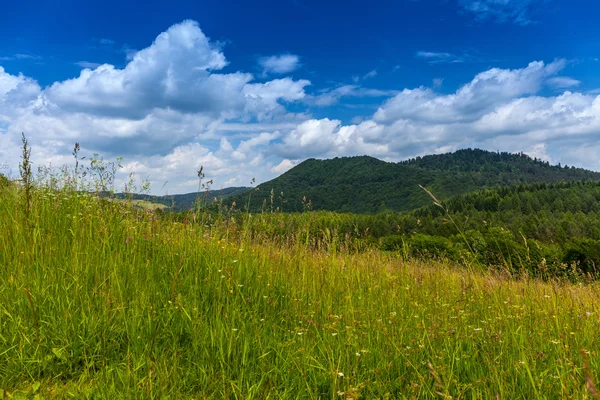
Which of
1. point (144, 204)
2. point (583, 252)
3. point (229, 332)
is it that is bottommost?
point (583, 252)

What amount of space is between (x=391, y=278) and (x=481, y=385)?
228cm

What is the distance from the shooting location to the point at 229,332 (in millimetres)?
2814

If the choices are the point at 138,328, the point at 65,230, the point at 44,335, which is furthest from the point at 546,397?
the point at 65,230

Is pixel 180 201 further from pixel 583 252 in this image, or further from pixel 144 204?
→ pixel 583 252

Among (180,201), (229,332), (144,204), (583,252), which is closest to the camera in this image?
(229,332)

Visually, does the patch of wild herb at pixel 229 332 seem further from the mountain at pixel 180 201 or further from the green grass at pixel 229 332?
the mountain at pixel 180 201

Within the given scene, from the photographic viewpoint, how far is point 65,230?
4160 mm

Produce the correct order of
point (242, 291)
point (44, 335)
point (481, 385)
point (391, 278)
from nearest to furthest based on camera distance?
1. point (481, 385)
2. point (44, 335)
3. point (242, 291)
4. point (391, 278)

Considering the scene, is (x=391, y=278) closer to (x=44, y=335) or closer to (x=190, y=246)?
(x=190, y=246)

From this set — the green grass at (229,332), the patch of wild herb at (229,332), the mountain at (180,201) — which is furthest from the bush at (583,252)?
the mountain at (180,201)

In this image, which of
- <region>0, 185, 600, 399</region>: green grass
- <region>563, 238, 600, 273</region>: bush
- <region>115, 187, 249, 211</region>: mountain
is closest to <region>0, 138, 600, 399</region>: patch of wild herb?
<region>0, 185, 600, 399</region>: green grass

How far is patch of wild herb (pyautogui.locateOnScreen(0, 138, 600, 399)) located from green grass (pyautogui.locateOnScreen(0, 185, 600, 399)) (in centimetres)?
2

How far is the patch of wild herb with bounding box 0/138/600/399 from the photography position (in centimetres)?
238

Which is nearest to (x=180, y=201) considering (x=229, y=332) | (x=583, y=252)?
(x=229, y=332)
